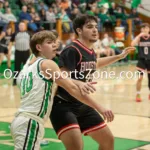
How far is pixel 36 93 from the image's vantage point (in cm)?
388

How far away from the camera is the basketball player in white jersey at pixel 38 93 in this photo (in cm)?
378

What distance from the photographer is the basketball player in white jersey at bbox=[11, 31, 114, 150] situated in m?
3.78

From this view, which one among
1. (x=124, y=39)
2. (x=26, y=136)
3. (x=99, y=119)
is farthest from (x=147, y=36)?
(x=124, y=39)

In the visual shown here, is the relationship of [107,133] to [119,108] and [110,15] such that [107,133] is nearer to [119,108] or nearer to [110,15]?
[119,108]

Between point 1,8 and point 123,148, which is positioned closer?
point 123,148

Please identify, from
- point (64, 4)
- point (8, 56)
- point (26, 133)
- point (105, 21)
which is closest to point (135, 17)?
point (105, 21)

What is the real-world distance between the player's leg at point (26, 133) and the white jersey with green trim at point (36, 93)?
102 mm

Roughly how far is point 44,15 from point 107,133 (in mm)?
15230

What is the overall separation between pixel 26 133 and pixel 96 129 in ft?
3.44

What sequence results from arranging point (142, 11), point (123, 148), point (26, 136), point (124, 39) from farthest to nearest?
point (142, 11) → point (124, 39) → point (123, 148) → point (26, 136)

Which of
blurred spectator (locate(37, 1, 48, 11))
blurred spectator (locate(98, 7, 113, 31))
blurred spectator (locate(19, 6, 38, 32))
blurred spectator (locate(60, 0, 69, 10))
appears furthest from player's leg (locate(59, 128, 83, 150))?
blurred spectator (locate(98, 7, 113, 31))

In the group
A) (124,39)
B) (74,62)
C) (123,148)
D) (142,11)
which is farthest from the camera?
(142,11)

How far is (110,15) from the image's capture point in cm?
2386

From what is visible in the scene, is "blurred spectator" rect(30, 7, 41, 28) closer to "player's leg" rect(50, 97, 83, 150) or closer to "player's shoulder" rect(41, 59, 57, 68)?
"player's leg" rect(50, 97, 83, 150)
